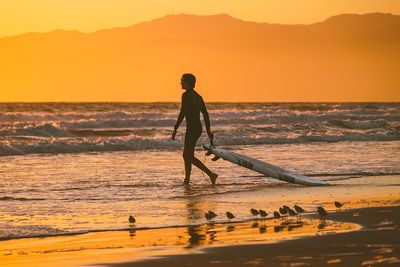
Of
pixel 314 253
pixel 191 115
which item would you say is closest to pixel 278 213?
pixel 314 253

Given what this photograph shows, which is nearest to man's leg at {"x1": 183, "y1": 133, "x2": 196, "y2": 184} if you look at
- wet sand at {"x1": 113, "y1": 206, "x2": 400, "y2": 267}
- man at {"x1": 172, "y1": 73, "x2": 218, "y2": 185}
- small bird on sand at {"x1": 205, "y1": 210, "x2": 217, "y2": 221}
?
man at {"x1": 172, "y1": 73, "x2": 218, "y2": 185}

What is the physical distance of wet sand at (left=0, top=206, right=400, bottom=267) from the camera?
9.27 m

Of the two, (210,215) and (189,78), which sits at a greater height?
(189,78)

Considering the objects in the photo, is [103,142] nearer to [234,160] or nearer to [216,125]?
[234,160]

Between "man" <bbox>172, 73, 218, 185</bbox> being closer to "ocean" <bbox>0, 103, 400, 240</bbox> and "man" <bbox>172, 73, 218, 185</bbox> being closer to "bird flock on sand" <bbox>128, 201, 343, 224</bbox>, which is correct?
"ocean" <bbox>0, 103, 400, 240</bbox>

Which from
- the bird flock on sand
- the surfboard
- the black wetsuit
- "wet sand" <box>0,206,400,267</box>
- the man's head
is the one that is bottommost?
"wet sand" <box>0,206,400,267</box>

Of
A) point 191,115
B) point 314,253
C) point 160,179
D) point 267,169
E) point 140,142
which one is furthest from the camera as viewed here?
point 140,142

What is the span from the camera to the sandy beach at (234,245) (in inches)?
365

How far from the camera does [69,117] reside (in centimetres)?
5359

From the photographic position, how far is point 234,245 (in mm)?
10242

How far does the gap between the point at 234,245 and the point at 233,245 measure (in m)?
0.01

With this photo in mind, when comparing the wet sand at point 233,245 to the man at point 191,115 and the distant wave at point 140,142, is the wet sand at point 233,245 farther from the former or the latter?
the distant wave at point 140,142

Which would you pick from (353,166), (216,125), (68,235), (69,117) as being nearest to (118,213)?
(68,235)

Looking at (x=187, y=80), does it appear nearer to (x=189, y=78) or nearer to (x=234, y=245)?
(x=189, y=78)
